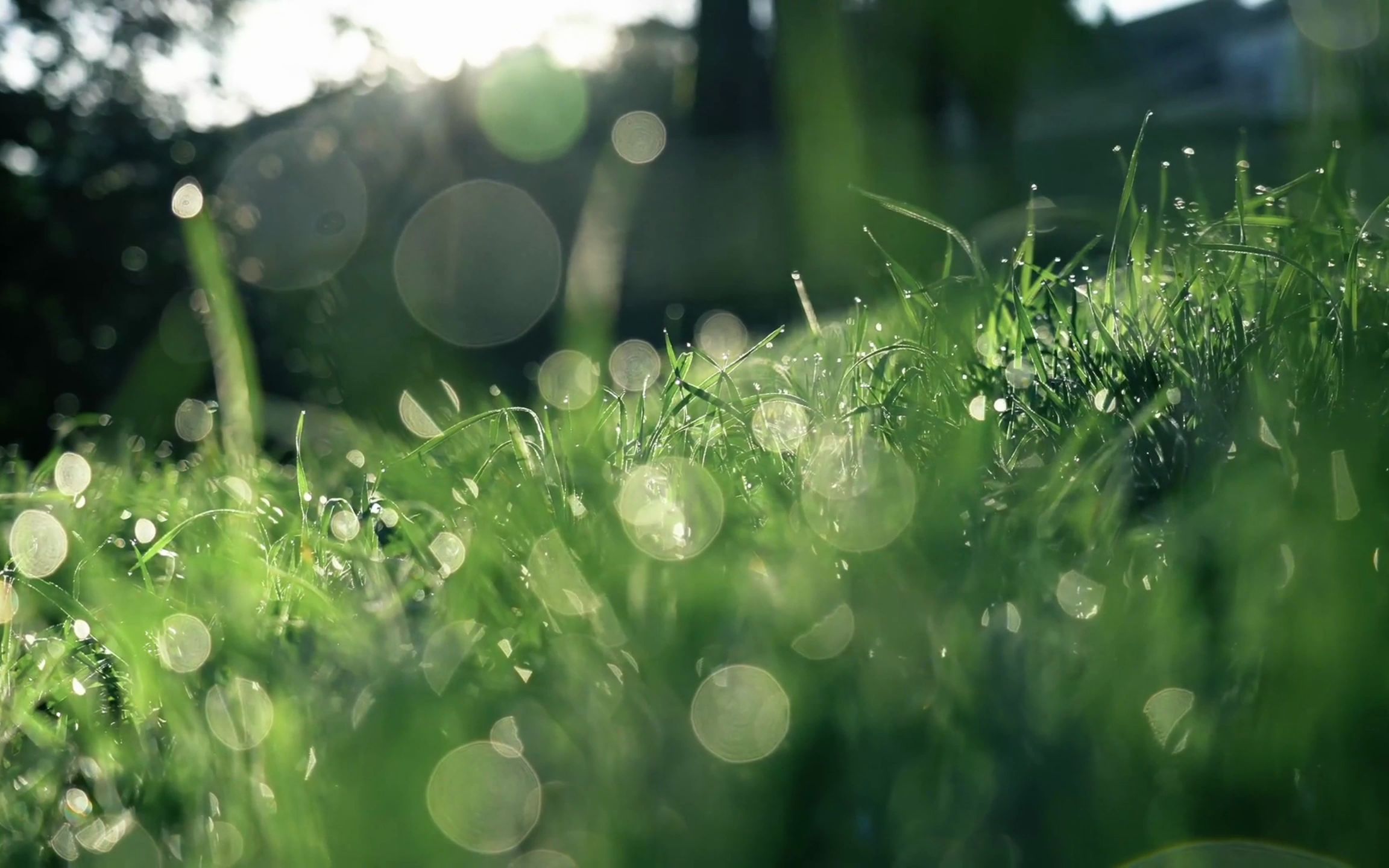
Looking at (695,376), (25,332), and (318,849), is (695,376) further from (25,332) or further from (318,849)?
(25,332)

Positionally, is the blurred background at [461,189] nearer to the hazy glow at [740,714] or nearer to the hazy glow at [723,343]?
the hazy glow at [723,343]

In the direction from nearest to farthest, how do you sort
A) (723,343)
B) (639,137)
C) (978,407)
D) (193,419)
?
(978,407), (723,343), (193,419), (639,137)

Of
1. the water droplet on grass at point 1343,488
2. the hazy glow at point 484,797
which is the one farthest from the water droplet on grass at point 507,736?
the water droplet on grass at point 1343,488

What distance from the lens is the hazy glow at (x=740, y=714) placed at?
2.78 ft

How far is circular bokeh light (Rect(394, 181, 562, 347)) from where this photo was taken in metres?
11.7

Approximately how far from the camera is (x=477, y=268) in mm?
12391

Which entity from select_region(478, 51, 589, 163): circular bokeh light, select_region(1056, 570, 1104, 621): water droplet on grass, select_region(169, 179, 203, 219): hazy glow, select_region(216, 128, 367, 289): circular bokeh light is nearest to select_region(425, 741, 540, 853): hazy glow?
select_region(1056, 570, 1104, 621): water droplet on grass

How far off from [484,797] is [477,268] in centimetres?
1192

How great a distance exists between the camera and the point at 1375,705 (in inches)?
36.1

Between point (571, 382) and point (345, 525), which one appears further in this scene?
point (571, 382)

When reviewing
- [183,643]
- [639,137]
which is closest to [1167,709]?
[183,643]

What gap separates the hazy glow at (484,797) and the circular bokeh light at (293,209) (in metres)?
10.3

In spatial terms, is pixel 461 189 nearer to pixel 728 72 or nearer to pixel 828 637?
pixel 728 72

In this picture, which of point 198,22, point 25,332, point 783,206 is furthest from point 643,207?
point 25,332
